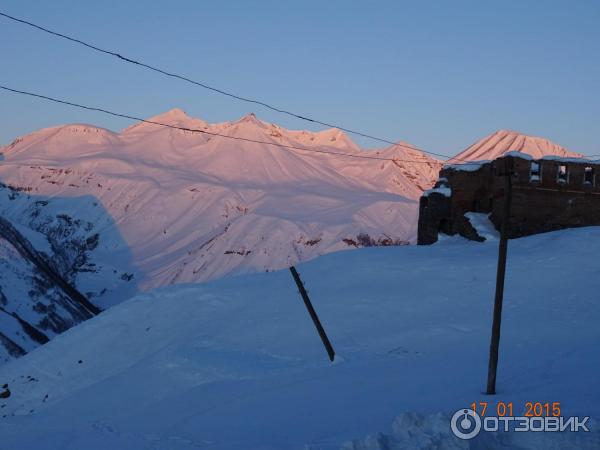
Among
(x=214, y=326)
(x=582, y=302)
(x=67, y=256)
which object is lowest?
(x=67, y=256)

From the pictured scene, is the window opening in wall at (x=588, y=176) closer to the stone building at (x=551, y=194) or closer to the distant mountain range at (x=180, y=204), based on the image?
the stone building at (x=551, y=194)

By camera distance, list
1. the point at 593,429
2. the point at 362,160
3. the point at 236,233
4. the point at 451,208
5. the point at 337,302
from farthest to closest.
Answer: the point at 362,160 → the point at 236,233 → the point at 451,208 → the point at 337,302 → the point at 593,429

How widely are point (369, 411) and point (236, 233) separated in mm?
89987

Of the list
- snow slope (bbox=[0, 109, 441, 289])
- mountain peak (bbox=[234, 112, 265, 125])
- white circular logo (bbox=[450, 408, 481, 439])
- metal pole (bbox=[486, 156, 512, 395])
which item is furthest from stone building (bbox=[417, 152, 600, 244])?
mountain peak (bbox=[234, 112, 265, 125])

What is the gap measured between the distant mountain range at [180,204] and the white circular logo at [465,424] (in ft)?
154

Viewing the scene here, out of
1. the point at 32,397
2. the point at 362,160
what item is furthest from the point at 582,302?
the point at 362,160

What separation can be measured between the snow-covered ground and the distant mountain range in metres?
31.2

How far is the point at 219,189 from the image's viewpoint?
128 meters

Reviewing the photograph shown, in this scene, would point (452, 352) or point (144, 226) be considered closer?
point (452, 352)

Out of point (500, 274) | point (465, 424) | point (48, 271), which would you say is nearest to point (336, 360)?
point (500, 274)

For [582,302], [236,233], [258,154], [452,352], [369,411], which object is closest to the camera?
[369,411]

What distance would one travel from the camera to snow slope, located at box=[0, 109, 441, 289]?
98312 mm

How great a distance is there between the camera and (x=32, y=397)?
70.2 feet

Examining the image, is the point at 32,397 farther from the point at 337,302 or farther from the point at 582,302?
the point at 582,302
